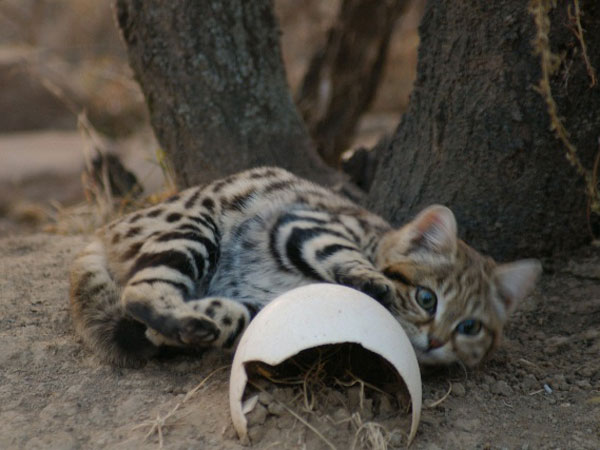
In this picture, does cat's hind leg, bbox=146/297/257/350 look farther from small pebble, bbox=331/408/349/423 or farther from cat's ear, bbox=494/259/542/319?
cat's ear, bbox=494/259/542/319

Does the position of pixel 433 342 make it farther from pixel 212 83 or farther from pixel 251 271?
pixel 212 83

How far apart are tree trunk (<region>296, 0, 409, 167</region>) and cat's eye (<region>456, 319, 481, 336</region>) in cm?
395

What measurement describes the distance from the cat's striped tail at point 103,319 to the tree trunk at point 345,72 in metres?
3.72

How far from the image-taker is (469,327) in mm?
3449

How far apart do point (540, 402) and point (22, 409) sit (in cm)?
233

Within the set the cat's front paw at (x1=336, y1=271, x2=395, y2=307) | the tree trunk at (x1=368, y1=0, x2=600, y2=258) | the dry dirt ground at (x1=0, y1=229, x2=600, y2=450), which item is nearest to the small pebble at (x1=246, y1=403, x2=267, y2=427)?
the dry dirt ground at (x1=0, y1=229, x2=600, y2=450)

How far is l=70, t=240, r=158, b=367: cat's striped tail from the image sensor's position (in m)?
3.47

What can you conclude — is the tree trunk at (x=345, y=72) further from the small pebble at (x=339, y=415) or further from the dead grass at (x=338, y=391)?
the small pebble at (x=339, y=415)

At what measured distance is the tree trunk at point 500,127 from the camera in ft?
12.6

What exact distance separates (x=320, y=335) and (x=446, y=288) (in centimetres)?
89

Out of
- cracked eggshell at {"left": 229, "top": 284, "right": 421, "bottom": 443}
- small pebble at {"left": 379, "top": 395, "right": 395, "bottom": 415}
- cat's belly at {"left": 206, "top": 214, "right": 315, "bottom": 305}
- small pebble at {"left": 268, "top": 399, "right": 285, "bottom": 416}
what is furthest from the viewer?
cat's belly at {"left": 206, "top": 214, "right": 315, "bottom": 305}

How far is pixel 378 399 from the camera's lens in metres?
3.09

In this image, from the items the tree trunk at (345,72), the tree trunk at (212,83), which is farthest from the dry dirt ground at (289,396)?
the tree trunk at (345,72)

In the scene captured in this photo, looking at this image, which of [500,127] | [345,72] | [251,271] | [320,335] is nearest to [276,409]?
[320,335]
